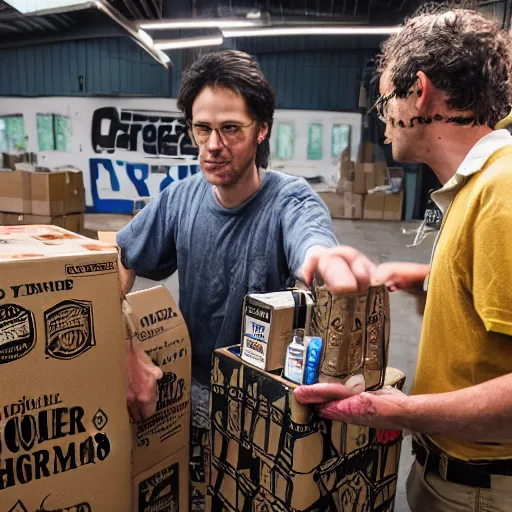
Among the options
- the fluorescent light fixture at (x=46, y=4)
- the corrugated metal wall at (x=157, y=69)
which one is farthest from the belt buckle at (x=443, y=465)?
the corrugated metal wall at (x=157, y=69)

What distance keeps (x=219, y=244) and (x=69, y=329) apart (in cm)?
65

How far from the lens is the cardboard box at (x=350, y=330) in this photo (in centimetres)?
99

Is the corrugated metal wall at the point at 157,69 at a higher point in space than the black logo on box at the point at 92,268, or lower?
higher

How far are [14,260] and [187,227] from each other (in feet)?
2.41

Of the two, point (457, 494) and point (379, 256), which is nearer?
point (457, 494)

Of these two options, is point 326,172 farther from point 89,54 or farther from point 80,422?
point 80,422

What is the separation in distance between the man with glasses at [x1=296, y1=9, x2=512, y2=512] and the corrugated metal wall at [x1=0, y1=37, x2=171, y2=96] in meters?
9.46

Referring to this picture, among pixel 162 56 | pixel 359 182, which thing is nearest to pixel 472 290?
pixel 162 56

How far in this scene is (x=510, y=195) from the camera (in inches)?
32.2

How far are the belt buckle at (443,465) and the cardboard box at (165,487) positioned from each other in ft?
2.25

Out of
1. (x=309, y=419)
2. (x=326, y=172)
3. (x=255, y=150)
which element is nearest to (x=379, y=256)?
(x=326, y=172)

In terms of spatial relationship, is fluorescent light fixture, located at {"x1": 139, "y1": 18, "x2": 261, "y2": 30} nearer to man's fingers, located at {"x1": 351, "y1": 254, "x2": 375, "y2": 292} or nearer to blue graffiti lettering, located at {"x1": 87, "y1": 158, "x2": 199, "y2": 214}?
blue graffiti lettering, located at {"x1": 87, "y1": 158, "x2": 199, "y2": 214}

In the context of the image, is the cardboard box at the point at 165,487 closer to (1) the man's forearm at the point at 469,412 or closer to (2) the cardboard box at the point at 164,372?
(2) the cardboard box at the point at 164,372

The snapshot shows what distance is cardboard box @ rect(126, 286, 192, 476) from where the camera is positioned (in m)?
1.24
